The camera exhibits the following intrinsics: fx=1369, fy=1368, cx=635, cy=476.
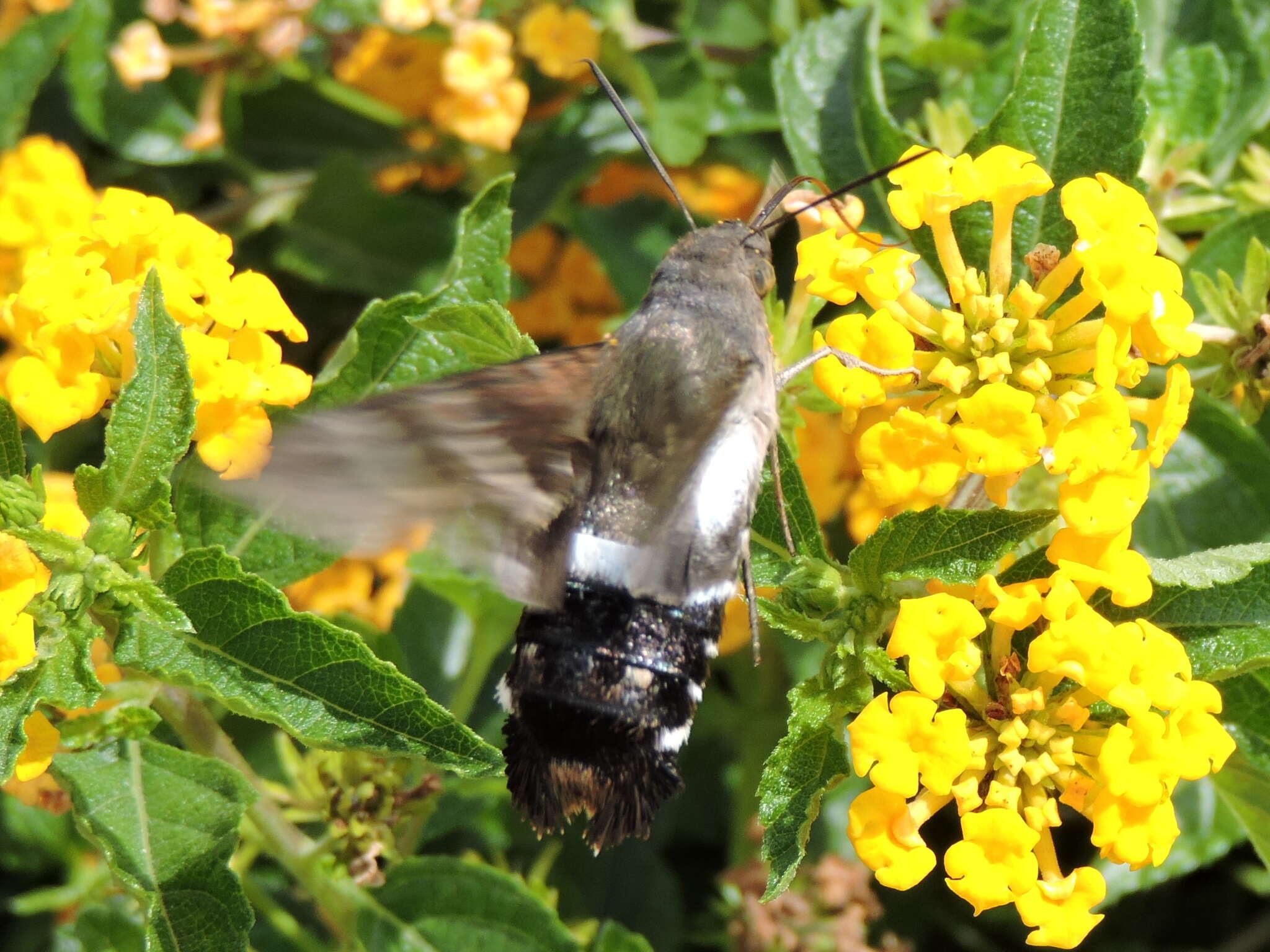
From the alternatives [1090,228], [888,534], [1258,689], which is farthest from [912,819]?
[1090,228]

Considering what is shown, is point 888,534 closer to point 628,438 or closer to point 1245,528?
point 628,438

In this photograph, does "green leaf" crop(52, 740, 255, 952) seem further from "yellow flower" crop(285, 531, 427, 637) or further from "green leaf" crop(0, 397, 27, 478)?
"yellow flower" crop(285, 531, 427, 637)

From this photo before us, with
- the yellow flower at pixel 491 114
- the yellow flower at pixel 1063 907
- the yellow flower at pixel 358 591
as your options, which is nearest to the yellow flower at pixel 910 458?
the yellow flower at pixel 1063 907

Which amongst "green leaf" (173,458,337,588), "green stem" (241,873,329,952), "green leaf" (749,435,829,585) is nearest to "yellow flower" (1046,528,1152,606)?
"green leaf" (749,435,829,585)

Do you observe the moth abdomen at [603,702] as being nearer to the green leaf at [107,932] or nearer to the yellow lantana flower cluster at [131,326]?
the yellow lantana flower cluster at [131,326]

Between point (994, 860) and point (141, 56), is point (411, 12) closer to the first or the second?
point (141, 56)
